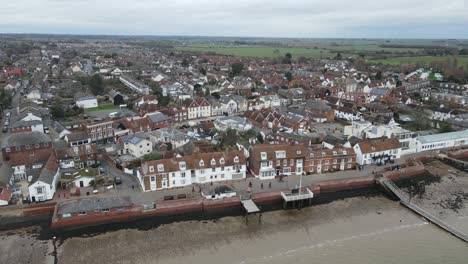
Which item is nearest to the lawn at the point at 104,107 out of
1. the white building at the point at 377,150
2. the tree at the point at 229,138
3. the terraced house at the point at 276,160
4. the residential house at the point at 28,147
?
the residential house at the point at 28,147

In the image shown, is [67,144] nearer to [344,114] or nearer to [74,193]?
[74,193]

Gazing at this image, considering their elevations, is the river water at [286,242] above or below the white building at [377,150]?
below

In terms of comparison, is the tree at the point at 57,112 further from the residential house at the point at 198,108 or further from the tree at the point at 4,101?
the residential house at the point at 198,108

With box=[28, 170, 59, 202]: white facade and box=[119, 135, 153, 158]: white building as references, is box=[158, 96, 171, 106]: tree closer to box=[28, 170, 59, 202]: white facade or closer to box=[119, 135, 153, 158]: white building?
box=[119, 135, 153, 158]: white building

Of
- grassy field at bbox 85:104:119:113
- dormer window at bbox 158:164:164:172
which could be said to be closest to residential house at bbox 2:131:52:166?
dormer window at bbox 158:164:164:172

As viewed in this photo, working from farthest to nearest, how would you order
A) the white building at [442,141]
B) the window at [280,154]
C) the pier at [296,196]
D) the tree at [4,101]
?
the tree at [4,101]
the white building at [442,141]
the window at [280,154]
the pier at [296,196]

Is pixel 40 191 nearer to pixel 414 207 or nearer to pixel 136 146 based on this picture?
pixel 136 146

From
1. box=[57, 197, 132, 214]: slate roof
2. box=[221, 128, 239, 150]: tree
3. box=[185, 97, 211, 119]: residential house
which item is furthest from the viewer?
box=[185, 97, 211, 119]: residential house
